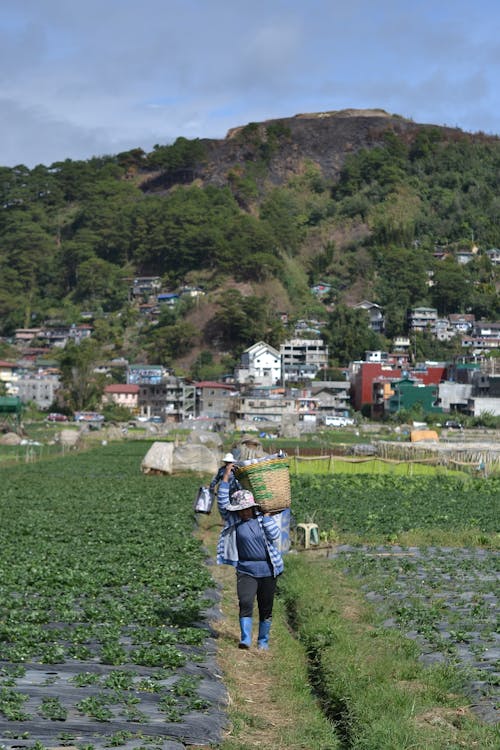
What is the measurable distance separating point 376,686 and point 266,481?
2486mm

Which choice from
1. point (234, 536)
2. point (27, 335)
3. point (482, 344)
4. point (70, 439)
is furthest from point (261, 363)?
point (234, 536)

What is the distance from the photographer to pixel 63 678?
906cm

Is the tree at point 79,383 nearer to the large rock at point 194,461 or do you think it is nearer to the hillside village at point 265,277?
the hillside village at point 265,277

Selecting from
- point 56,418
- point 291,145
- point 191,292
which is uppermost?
point 291,145

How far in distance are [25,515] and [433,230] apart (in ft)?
445

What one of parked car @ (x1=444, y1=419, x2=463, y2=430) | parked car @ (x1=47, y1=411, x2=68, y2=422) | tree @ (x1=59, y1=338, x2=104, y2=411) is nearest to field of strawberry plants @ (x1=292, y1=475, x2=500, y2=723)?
parked car @ (x1=444, y1=419, x2=463, y2=430)

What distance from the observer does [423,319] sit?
12556 centimetres

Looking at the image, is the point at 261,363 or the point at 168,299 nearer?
the point at 261,363

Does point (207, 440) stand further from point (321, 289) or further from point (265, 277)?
point (321, 289)

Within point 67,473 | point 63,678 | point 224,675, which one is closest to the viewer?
point 63,678

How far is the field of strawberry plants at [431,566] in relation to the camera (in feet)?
33.7

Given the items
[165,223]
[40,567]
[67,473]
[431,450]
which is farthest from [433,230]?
[40,567]

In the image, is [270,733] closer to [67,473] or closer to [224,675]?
[224,675]

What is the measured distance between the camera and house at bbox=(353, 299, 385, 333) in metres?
128
